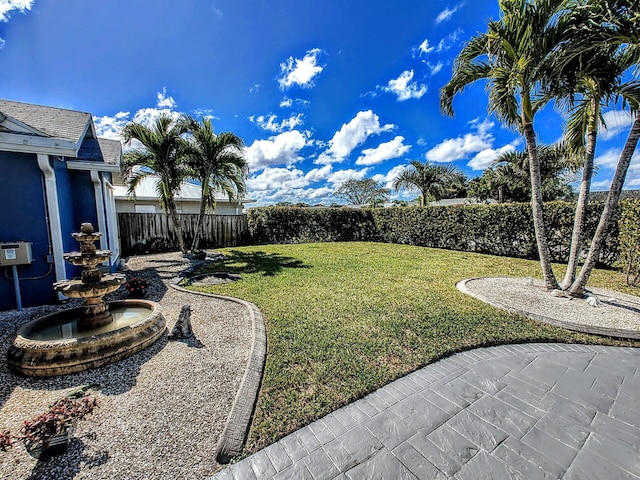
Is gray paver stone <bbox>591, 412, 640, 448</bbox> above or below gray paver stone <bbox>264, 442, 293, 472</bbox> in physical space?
below

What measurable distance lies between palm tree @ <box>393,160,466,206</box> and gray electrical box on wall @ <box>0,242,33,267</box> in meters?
25.3

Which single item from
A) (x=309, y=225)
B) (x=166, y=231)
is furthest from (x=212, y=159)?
(x=309, y=225)

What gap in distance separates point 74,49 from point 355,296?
32.6ft

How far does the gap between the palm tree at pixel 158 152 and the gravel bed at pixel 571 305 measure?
35.0 feet

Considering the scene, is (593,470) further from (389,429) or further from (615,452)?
(389,429)

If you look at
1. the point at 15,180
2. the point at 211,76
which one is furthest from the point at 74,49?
the point at 15,180

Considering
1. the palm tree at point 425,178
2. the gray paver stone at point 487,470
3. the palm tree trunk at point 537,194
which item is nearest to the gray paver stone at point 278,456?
the gray paver stone at point 487,470

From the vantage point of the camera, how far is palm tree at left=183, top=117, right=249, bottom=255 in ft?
33.1

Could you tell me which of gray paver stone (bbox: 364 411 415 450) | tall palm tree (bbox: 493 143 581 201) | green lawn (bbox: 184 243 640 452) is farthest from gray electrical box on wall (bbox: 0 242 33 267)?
tall palm tree (bbox: 493 143 581 201)

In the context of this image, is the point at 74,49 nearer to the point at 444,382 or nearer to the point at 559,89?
the point at 444,382

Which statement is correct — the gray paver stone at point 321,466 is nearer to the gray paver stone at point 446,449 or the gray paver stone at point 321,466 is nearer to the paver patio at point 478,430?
the paver patio at point 478,430

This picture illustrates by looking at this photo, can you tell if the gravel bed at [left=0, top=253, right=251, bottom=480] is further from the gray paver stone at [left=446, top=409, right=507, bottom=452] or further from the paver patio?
the gray paver stone at [left=446, top=409, right=507, bottom=452]

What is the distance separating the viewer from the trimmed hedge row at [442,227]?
30.1ft

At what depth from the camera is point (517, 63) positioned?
4.96 metres
